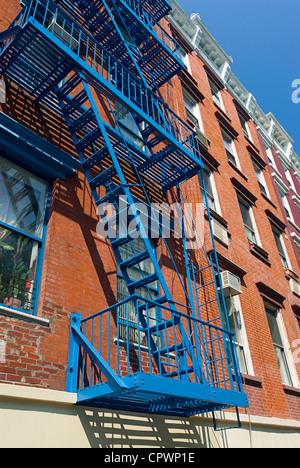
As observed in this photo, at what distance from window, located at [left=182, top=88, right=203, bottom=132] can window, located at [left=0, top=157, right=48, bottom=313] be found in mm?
8423

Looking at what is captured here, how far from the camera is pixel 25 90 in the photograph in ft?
22.4

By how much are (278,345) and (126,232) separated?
6631 mm

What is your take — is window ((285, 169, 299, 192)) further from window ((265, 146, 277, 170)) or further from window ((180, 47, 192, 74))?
window ((180, 47, 192, 74))

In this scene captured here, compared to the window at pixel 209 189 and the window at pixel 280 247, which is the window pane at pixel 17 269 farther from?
the window at pixel 280 247

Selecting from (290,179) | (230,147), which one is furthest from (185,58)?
(290,179)

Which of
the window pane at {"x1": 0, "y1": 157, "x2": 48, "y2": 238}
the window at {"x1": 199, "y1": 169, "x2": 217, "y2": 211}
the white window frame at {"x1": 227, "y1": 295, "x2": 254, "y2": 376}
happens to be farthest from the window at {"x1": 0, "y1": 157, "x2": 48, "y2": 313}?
the window at {"x1": 199, "y1": 169, "x2": 217, "y2": 211}

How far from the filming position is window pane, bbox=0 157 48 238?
19.1ft

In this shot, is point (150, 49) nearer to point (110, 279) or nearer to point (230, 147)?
point (230, 147)

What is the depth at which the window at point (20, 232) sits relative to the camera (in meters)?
5.39

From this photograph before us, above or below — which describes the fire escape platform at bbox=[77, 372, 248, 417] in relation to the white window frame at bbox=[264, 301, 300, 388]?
below

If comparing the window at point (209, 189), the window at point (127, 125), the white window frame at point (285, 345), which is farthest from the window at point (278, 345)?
the window at point (127, 125)

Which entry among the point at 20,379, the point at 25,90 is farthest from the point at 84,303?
the point at 25,90

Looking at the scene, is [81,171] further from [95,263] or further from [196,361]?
[196,361]

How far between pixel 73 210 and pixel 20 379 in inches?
111
